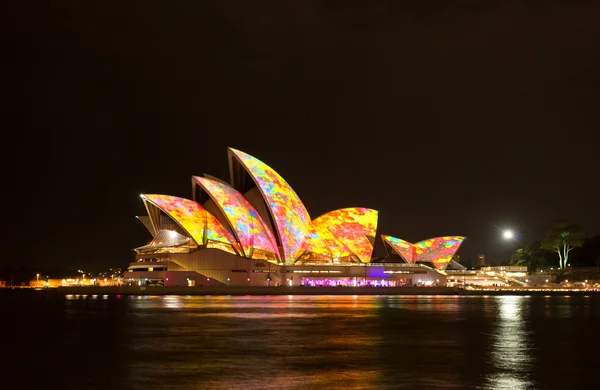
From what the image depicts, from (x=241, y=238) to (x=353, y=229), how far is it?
17876 mm

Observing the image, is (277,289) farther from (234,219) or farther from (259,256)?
(234,219)

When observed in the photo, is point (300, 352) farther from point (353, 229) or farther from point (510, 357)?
point (353, 229)

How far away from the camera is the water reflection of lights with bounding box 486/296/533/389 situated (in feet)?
64.7

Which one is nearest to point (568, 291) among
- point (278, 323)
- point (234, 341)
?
point (278, 323)

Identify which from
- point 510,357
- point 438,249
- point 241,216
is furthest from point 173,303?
point 438,249

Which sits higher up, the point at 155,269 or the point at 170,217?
the point at 170,217

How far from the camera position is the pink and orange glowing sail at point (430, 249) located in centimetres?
10138

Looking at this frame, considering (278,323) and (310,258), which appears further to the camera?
(310,258)

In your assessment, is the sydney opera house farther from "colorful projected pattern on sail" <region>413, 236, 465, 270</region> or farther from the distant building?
the distant building

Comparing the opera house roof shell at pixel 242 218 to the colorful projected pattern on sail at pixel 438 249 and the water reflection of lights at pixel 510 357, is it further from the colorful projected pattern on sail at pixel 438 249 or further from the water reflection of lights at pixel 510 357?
the water reflection of lights at pixel 510 357

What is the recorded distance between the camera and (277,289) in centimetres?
8550

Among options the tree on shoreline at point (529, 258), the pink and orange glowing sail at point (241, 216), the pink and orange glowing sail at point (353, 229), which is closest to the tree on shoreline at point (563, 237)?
the tree on shoreline at point (529, 258)

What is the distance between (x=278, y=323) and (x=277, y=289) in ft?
157

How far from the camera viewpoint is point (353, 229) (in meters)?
95.8
